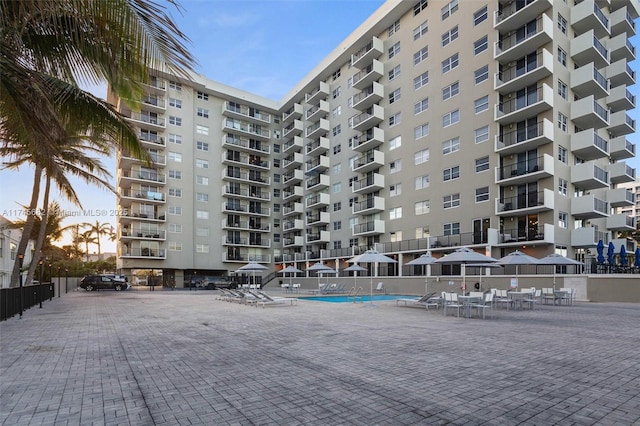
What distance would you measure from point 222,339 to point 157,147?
45.2 metres

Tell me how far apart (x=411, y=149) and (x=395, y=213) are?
6.76 meters

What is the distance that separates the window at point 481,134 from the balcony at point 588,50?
28.5 feet

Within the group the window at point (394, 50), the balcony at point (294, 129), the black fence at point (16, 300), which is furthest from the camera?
the balcony at point (294, 129)

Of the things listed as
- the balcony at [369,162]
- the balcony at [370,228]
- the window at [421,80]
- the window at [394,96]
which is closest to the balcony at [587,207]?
the balcony at [370,228]

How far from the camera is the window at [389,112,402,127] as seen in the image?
41.5m

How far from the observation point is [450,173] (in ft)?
115

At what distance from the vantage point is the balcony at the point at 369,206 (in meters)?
41.6

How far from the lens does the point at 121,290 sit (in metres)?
41.6

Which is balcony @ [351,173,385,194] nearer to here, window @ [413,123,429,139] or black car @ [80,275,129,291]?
window @ [413,123,429,139]

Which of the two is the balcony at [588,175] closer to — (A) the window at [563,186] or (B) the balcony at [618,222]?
(A) the window at [563,186]

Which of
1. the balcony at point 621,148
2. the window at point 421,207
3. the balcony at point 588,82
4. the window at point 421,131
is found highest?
the balcony at point 588,82

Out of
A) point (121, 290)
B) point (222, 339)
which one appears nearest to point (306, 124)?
point (121, 290)

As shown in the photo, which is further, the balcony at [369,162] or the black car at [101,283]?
the balcony at [369,162]

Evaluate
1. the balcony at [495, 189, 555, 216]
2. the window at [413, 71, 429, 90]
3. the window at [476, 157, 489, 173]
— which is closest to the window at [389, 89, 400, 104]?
the window at [413, 71, 429, 90]
